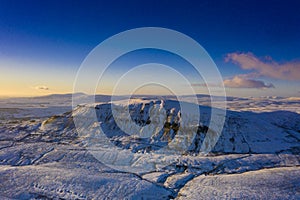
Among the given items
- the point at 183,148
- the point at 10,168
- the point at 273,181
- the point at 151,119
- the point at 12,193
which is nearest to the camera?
the point at 12,193

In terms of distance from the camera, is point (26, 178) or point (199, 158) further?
point (199, 158)

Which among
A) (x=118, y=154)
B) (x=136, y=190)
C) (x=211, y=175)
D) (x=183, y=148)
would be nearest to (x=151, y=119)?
(x=183, y=148)

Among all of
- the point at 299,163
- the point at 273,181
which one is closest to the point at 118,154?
the point at 273,181

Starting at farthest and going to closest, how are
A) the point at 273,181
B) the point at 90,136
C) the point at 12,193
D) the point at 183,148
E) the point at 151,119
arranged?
the point at 151,119, the point at 90,136, the point at 183,148, the point at 273,181, the point at 12,193

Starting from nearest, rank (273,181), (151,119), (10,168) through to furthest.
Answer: (273,181)
(10,168)
(151,119)

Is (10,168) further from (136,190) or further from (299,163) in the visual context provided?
(299,163)

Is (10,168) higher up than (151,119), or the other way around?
(151,119)

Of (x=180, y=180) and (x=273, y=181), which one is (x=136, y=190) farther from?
(x=273, y=181)
